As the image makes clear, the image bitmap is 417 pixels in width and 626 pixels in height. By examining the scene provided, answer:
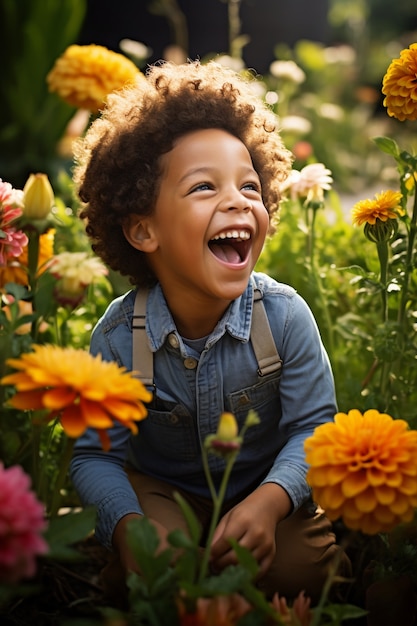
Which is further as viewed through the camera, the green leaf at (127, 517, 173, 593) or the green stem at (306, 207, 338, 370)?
the green stem at (306, 207, 338, 370)

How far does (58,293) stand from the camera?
4.04 feet

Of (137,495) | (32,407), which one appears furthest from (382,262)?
(32,407)

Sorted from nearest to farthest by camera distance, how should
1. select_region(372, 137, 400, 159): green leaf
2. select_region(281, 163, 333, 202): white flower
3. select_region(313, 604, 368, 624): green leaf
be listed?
select_region(313, 604, 368, 624): green leaf, select_region(372, 137, 400, 159): green leaf, select_region(281, 163, 333, 202): white flower

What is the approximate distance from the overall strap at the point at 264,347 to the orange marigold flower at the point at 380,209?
0.25 meters

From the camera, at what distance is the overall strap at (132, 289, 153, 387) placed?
1.50 m

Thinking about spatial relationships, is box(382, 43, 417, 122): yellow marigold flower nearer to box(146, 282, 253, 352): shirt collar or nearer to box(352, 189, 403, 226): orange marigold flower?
box(352, 189, 403, 226): orange marigold flower

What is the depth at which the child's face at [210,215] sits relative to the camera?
1.42m

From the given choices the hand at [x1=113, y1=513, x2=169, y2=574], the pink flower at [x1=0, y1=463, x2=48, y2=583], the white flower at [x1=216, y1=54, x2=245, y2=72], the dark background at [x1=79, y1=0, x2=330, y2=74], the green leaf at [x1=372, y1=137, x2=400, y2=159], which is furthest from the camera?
the dark background at [x1=79, y1=0, x2=330, y2=74]

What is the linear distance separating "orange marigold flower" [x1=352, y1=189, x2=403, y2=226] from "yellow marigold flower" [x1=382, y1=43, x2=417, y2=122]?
149mm

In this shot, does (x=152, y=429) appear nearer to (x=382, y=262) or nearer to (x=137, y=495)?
(x=137, y=495)

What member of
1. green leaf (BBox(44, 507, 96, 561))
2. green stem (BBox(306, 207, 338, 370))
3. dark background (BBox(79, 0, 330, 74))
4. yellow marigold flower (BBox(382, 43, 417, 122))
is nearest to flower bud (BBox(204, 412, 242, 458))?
green leaf (BBox(44, 507, 96, 561))

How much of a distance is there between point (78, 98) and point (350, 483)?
1.53m

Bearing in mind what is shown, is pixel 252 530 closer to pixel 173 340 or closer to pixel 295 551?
pixel 295 551

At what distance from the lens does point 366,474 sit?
105 centimetres
